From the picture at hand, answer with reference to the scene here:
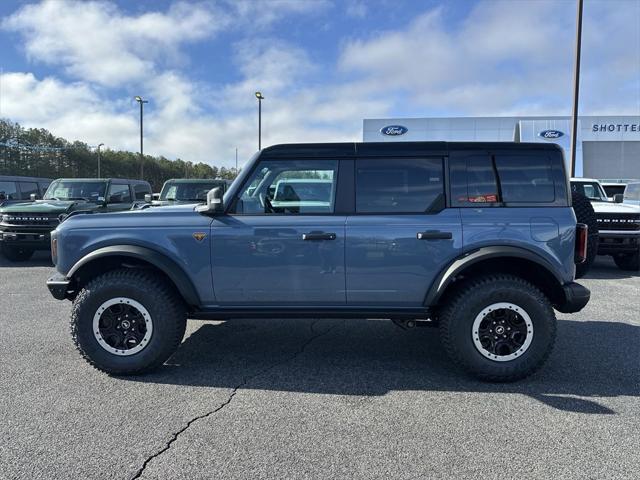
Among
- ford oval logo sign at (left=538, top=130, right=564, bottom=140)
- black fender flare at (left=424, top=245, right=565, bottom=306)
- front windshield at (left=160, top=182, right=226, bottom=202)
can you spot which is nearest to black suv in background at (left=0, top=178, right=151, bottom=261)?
front windshield at (left=160, top=182, right=226, bottom=202)

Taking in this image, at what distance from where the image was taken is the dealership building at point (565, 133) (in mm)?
27625

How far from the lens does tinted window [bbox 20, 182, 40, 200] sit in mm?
14844

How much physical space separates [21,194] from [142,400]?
47.3ft

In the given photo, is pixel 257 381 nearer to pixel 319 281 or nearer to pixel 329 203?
pixel 319 281

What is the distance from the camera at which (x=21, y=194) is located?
14758 mm

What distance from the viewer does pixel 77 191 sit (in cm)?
1117

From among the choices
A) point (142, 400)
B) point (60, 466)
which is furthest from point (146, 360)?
point (60, 466)

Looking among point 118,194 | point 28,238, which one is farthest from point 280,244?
point 118,194

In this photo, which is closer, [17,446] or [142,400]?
[17,446]

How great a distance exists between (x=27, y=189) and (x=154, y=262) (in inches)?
563

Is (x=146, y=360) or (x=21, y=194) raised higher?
(x=21, y=194)

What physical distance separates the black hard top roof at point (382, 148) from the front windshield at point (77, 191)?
8.69 m

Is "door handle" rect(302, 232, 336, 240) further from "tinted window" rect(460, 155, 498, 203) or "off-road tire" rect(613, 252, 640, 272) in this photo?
"off-road tire" rect(613, 252, 640, 272)

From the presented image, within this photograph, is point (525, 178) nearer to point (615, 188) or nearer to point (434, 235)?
point (434, 235)
